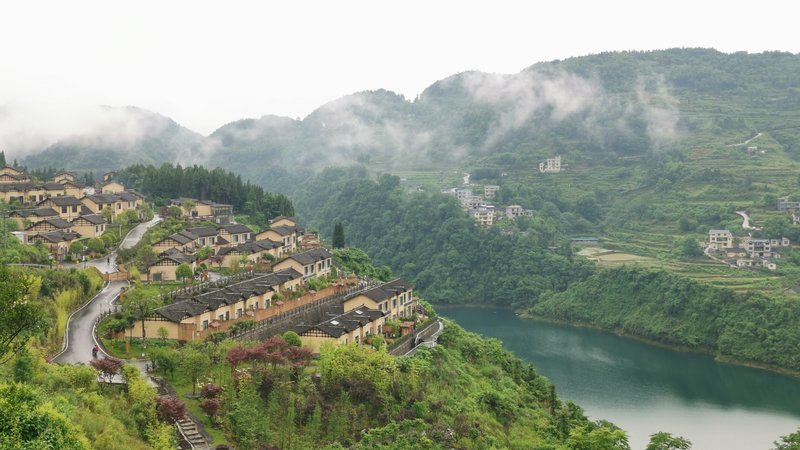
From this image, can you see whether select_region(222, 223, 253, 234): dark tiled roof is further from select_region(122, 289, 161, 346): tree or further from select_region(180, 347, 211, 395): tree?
select_region(180, 347, 211, 395): tree

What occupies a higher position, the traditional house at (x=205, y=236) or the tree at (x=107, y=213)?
the tree at (x=107, y=213)

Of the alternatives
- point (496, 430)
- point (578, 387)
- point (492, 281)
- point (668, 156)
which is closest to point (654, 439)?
point (496, 430)

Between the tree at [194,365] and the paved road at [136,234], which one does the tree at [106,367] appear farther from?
the paved road at [136,234]

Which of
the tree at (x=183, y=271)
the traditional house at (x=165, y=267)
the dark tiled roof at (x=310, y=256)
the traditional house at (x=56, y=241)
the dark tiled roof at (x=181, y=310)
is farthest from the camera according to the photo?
the dark tiled roof at (x=310, y=256)

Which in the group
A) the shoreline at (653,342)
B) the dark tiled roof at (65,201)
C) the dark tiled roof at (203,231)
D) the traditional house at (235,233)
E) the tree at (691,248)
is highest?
the dark tiled roof at (65,201)

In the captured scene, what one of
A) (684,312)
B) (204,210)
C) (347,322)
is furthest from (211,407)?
(684,312)

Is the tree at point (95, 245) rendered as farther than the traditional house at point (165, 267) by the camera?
Yes

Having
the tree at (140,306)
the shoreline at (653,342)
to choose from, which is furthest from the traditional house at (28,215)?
the shoreline at (653,342)

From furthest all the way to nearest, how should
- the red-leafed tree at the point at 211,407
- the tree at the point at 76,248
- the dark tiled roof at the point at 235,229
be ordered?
the dark tiled roof at the point at 235,229 < the tree at the point at 76,248 < the red-leafed tree at the point at 211,407
